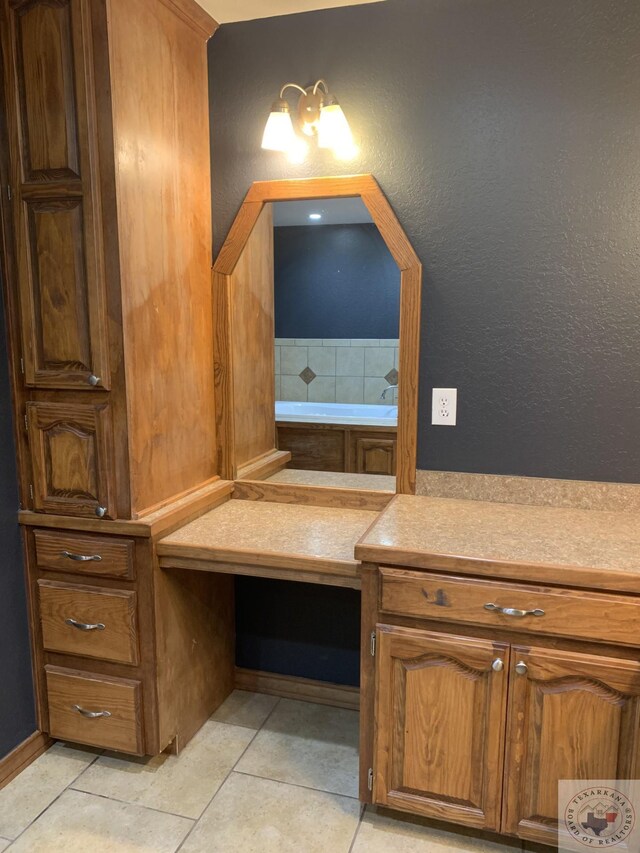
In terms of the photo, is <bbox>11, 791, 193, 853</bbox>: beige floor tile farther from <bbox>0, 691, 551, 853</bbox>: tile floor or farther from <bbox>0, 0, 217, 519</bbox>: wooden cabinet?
<bbox>0, 0, 217, 519</bbox>: wooden cabinet

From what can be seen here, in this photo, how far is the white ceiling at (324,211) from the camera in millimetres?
1977

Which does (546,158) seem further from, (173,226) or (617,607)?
(617,607)

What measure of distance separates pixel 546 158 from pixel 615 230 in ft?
0.96

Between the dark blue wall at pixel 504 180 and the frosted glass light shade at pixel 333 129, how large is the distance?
61 mm

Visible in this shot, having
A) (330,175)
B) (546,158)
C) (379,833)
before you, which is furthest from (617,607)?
(330,175)

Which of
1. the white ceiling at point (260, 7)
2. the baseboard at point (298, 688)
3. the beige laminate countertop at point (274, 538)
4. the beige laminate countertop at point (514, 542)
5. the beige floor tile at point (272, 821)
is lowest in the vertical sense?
the beige floor tile at point (272, 821)

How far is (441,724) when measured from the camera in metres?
1.56

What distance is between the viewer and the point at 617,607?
1376 mm

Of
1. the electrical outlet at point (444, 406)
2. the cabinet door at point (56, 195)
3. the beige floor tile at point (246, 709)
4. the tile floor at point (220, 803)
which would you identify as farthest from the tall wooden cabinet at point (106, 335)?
the electrical outlet at point (444, 406)

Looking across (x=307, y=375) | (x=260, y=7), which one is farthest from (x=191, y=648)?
(x=260, y=7)

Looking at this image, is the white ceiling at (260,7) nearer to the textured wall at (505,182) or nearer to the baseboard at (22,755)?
the textured wall at (505,182)

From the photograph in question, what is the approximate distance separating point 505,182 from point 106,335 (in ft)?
4.13

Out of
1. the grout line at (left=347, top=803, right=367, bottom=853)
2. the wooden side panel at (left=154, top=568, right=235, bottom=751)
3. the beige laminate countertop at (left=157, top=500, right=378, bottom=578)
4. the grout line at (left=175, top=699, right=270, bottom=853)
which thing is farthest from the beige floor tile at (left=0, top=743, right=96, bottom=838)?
the grout line at (left=347, top=803, right=367, bottom=853)

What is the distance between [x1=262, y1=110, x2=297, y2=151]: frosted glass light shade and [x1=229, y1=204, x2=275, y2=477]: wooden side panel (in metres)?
0.20
